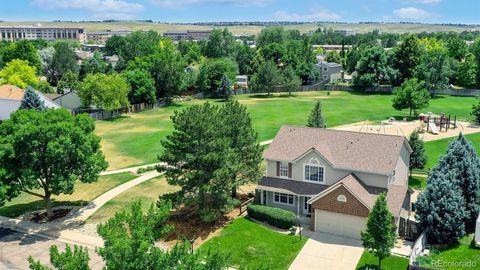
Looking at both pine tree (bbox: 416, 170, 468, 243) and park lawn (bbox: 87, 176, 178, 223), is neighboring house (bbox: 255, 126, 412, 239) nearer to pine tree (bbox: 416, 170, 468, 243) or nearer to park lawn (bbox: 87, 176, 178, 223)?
pine tree (bbox: 416, 170, 468, 243)

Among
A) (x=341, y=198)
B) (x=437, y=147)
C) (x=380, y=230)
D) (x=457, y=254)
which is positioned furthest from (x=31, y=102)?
(x=457, y=254)

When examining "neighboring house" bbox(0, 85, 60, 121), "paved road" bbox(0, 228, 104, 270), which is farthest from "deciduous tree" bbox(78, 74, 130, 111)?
"paved road" bbox(0, 228, 104, 270)

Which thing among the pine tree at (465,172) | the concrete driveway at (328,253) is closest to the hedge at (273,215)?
the concrete driveway at (328,253)

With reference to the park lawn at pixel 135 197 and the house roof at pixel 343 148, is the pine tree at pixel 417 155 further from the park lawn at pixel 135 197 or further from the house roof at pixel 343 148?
the park lawn at pixel 135 197

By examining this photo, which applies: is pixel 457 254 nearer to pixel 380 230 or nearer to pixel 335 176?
pixel 380 230

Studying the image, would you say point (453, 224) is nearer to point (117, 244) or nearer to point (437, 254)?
point (437, 254)
